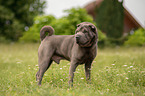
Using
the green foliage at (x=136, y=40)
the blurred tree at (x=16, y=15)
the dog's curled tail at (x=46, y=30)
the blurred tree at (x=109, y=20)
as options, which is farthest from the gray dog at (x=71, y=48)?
the blurred tree at (x=16, y=15)

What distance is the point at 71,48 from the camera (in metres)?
4.54

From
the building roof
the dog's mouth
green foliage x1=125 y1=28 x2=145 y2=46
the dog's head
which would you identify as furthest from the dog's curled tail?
the building roof

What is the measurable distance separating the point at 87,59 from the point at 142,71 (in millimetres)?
1585

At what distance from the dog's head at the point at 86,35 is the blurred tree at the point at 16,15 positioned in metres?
17.0

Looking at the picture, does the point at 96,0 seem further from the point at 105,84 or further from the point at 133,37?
the point at 105,84

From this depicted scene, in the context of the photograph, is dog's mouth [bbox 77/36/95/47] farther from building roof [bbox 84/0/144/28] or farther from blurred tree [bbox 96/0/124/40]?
building roof [bbox 84/0/144/28]

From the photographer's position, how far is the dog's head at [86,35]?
3.95 metres

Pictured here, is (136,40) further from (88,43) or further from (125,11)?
(88,43)

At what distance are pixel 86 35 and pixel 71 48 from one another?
670 millimetres

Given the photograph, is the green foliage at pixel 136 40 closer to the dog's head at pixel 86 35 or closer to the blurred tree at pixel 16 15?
the blurred tree at pixel 16 15

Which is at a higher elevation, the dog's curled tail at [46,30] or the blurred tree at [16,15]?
the dog's curled tail at [46,30]

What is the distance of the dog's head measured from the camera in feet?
13.0

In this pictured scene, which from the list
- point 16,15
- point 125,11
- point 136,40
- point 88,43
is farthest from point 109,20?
point 88,43

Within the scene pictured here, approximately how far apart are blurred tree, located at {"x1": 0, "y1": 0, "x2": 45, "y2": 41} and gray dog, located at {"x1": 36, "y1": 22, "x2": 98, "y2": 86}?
16.3m
